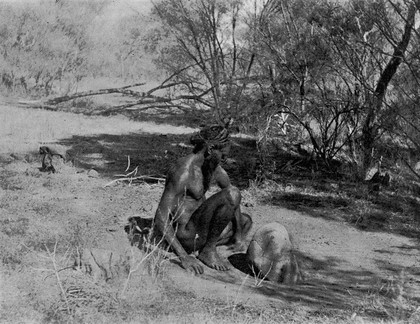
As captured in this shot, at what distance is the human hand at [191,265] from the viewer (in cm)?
460

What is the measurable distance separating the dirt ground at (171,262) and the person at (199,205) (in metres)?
0.20

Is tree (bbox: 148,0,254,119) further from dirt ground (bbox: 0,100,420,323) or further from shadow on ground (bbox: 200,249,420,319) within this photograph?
shadow on ground (bbox: 200,249,420,319)

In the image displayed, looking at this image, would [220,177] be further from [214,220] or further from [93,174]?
[93,174]

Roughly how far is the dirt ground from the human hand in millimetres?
53

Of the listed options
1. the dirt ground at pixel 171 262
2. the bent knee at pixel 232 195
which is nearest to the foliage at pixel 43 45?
the dirt ground at pixel 171 262

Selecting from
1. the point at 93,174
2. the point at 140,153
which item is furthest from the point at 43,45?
the point at 93,174

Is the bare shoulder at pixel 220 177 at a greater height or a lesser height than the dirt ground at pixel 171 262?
greater

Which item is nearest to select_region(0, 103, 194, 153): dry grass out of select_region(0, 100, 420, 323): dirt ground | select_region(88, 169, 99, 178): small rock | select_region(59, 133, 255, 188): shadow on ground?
select_region(0, 100, 420, 323): dirt ground

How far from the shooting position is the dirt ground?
12.3 feet

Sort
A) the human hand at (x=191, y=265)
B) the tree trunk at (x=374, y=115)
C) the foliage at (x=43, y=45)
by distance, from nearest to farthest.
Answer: the human hand at (x=191, y=265), the tree trunk at (x=374, y=115), the foliage at (x=43, y=45)

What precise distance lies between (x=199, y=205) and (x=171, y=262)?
2.04ft

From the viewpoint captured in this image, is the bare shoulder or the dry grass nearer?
the bare shoulder

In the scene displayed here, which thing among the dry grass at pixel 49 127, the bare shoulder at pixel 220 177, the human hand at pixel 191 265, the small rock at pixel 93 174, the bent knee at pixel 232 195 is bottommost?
the human hand at pixel 191 265

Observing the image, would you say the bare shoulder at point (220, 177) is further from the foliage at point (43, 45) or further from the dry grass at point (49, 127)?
the foliage at point (43, 45)
